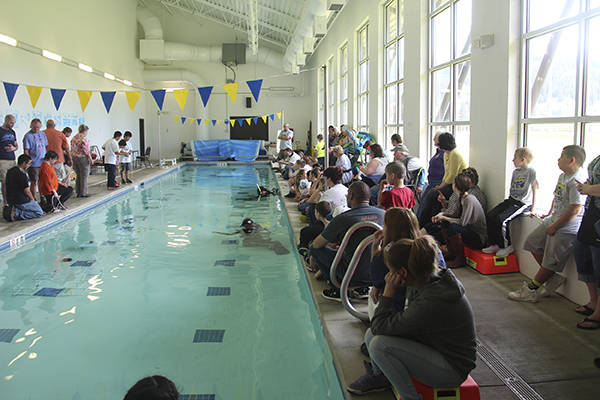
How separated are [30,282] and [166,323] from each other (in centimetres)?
189

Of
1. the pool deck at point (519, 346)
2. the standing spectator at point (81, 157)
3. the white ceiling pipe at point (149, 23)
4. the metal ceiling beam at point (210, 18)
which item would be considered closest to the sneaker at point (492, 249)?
the pool deck at point (519, 346)

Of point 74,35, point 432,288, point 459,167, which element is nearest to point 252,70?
point 74,35

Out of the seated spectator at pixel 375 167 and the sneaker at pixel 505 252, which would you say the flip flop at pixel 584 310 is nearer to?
the sneaker at pixel 505 252

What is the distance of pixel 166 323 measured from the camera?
3701 millimetres

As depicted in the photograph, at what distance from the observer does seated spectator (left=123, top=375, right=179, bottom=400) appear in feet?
4.06

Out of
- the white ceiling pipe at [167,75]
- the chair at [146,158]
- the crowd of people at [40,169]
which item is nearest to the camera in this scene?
the crowd of people at [40,169]

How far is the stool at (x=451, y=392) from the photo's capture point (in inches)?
78.6

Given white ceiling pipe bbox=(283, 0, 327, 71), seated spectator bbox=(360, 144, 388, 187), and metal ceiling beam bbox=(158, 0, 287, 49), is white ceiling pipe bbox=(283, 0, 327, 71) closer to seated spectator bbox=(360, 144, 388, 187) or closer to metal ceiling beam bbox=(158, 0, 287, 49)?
metal ceiling beam bbox=(158, 0, 287, 49)

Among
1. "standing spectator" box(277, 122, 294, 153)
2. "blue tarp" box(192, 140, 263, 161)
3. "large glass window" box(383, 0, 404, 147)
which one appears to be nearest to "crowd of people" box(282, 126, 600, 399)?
"large glass window" box(383, 0, 404, 147)

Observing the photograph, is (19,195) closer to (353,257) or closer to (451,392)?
(353,257)

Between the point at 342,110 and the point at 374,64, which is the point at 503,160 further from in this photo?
the point at 342,110

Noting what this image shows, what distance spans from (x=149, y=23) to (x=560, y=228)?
19642mm

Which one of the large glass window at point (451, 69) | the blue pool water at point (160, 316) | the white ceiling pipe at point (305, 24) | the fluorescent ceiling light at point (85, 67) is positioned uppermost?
the white ceiling pipe at point (305, 24)

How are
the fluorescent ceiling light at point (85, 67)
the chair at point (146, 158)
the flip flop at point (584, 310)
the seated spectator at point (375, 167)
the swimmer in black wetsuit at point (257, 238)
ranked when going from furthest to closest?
the chair at point (146, 158) < the fluorescent ceiling light at point (85, 67) < the seated spectator at point (375, 167) < the swimmer in black wetsuit at point (257, 238) < the flip flop at point (584, 310)
